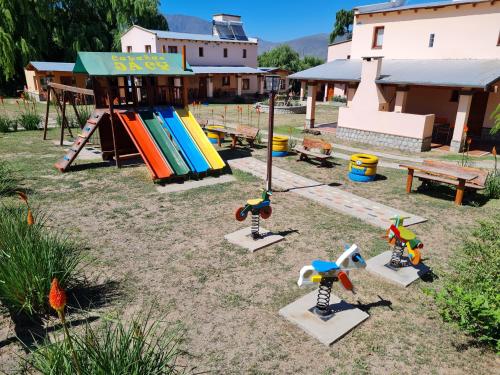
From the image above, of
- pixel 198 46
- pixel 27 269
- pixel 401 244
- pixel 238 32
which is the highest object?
pixel 238 32

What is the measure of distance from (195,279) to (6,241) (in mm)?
2570

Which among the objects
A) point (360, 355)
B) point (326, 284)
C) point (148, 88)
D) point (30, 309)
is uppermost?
point (148, 88)

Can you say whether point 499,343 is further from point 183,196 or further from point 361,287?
point 183,196

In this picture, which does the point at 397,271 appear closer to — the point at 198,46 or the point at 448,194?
the point at 448,194

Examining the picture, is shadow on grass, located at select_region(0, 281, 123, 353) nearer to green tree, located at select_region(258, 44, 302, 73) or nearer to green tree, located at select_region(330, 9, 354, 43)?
green tree, located at select_region(258, 44, 302, 73)

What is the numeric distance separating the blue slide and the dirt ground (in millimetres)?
1192

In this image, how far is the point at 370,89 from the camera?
656 inches

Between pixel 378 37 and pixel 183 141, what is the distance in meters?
14.6

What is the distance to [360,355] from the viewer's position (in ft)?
13.7

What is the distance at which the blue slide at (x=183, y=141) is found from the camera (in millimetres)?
10750

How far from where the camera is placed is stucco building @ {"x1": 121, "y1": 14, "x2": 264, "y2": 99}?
113ft

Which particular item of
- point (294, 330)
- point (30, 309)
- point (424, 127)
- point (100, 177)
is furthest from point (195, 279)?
point (424, 127)

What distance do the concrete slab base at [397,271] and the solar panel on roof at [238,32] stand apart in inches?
1555

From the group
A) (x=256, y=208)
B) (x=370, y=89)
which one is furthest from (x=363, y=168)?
(x=370, y=89)
